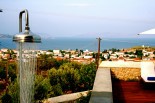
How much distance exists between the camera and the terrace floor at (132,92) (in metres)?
5.55

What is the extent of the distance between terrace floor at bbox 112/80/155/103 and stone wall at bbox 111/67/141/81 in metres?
0.31

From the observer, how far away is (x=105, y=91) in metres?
4.96

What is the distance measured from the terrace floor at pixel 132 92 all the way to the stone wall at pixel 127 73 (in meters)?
0.31

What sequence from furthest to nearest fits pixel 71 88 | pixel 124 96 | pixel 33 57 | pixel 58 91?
pixel 71 88 < pixel 58 91 < pixel 124 96 < pixel 33 57

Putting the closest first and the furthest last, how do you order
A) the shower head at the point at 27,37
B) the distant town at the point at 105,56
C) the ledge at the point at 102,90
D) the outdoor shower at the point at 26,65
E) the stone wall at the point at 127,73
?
the outdoor shower at the point at 26,65 → the shower head at the point at 27,37 → the ledge at the point at 102,90 → the stone wall at the point at 127,73 → the distant town at the point at 105,56

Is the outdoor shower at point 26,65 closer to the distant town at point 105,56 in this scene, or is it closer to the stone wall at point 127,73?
the stone wall at point 127,73

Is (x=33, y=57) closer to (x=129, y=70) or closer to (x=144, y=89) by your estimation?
(x=144, y=89)

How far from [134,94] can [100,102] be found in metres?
2.12

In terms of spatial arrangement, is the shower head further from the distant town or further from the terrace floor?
the distant town

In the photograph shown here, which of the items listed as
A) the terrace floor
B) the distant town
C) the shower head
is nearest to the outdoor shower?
the shower head

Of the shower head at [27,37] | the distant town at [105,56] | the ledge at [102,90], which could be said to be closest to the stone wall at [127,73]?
the ledge at [102,90]

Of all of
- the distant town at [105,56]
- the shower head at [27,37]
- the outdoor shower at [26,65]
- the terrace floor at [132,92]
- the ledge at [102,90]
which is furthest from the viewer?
the distant town at [105,56]

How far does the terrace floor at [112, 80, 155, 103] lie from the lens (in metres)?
5.55

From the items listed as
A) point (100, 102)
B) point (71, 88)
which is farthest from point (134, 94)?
point (71, 88)
